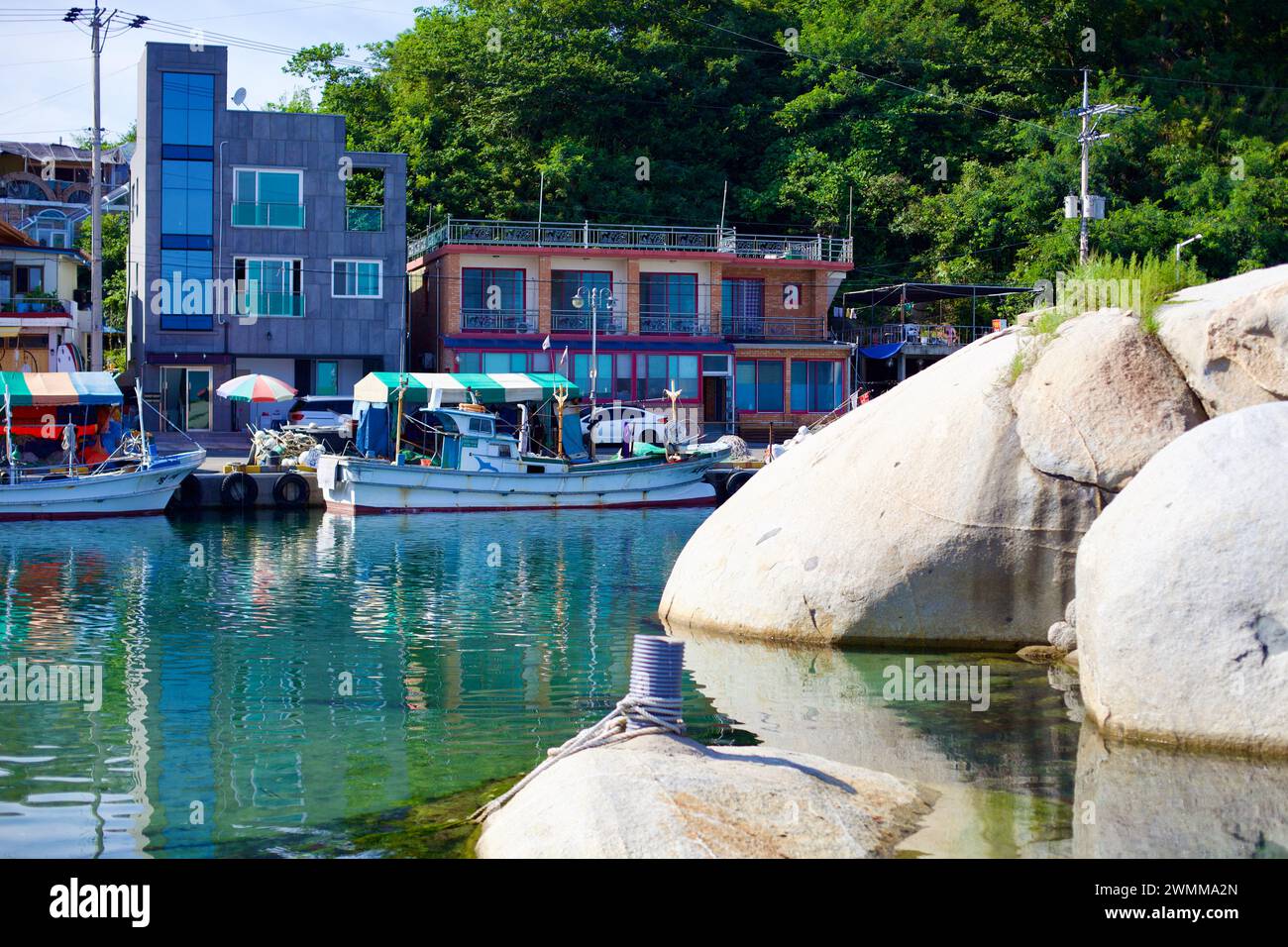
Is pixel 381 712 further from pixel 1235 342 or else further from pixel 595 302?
pixel 595 302

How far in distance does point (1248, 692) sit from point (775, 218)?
53947 mm

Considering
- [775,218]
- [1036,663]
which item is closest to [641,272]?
[775,218]

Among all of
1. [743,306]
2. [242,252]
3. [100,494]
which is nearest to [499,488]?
[100,494]

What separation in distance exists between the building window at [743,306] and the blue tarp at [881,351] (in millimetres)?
4497

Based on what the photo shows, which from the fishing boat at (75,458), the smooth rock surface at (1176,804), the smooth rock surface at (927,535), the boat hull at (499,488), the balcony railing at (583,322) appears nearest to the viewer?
the smooth rock surface at (1176,804)

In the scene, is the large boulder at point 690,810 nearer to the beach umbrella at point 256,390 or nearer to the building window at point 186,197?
the beach umbrella at point 256,390

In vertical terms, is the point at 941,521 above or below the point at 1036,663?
above

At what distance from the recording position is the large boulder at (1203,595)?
11.1 meters

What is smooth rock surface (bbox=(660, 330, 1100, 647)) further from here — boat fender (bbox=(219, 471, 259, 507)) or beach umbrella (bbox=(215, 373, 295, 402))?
beach umbrella (bbox=(215, 373, 295, 402))

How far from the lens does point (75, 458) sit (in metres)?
39.0

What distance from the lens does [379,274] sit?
5303 cm

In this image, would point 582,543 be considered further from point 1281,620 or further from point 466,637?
point 1281,620

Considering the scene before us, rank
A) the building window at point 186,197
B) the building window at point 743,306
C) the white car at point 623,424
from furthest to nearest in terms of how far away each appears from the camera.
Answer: the building window at point 743,306, the building window at point 186,197, the white car at point 623,424

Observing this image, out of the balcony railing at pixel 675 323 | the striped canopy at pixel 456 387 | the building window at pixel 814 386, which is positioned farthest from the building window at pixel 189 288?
the building window at pixel 814 386
